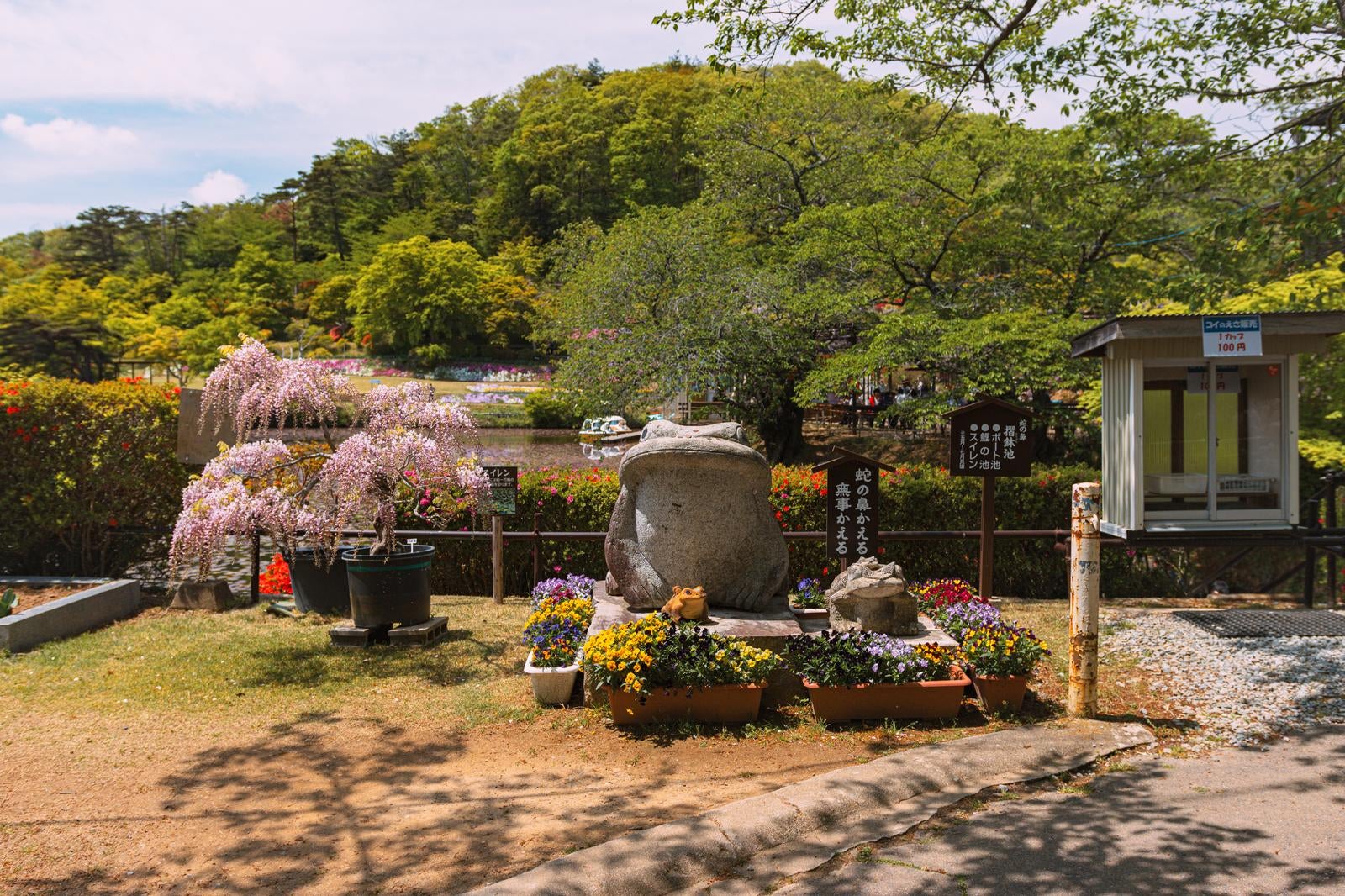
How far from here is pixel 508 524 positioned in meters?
11.6

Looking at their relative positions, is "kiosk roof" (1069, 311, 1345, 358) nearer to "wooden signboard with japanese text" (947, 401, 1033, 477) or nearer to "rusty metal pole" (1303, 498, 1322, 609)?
"wooden signboard with japanese text" (947, 401, 1033, 477)

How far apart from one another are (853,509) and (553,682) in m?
3.63

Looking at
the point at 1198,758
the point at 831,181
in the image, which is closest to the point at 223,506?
the point at 1198,758

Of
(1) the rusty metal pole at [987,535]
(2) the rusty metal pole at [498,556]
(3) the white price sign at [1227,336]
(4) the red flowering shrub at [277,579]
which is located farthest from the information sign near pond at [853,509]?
(4) the red flowering shrub at [277,579]

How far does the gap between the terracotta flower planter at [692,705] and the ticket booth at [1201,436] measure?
199 inches

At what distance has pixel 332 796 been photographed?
527 centimetres

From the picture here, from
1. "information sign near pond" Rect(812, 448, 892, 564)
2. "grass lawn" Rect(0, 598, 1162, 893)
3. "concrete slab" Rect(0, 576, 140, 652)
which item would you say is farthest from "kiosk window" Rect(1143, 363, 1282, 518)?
"concrete slab" Rect(0, 576, 140, 652)

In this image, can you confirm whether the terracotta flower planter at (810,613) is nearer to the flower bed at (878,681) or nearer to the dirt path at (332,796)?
the flower bed at (878,681)

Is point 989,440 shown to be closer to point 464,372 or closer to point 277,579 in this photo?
point 277,579

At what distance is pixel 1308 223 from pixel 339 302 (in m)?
64.8

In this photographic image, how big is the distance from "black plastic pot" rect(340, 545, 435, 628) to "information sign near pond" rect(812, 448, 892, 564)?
415cm

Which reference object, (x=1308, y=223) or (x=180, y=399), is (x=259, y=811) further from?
(x=1308, y=223)

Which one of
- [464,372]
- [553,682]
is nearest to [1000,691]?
[553,682]

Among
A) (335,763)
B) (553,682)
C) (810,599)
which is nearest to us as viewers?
(335,763)
